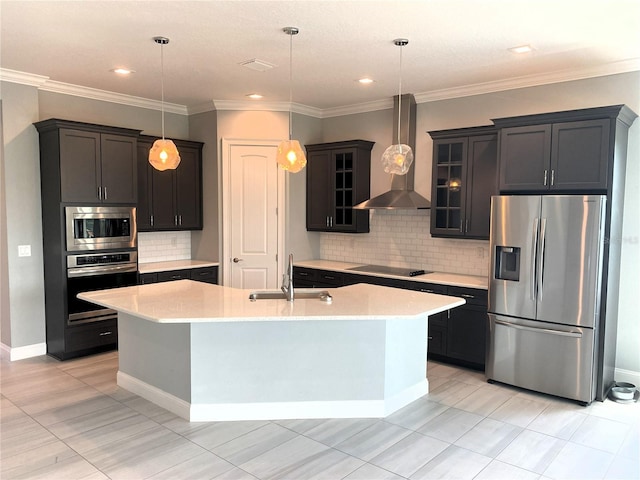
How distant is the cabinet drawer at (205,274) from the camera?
618 cm

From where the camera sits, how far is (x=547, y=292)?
4.26 metres

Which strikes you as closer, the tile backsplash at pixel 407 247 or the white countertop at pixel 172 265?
the tile backsplash at pixel 407 247

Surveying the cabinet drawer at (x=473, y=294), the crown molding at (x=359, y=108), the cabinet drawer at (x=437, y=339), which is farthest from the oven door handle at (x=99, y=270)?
the cabinet drawer at (x=473, y=294)

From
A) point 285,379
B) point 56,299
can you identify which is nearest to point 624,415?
point 285,379

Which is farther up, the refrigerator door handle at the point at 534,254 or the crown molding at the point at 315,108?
the crown molding at the point at 315,108

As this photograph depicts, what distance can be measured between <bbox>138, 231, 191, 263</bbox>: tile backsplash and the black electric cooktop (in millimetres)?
2400

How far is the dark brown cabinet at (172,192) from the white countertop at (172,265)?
0.46 meters

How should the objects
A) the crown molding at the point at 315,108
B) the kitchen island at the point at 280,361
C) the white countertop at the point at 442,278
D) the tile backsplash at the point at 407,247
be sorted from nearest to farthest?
1. the kitchen island at the point at 280,361
2. the crown molding at the point at 315,108
3. the white countertop at the point at 442,278
4. the tile backsplash at the point at 407,247

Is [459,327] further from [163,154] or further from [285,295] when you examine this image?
[163,154]

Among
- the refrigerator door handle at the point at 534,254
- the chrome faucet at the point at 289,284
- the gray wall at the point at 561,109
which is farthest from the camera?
the gray wall at the point at 561,109

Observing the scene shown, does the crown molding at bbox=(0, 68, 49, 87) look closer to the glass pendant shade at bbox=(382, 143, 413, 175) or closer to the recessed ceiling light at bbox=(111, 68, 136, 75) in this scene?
the recessed ceiling light at bbox=(111, 68, 136, 75)

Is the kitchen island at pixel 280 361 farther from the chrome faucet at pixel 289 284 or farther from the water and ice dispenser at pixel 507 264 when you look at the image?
the water and ice dispenser at pixel 507 264

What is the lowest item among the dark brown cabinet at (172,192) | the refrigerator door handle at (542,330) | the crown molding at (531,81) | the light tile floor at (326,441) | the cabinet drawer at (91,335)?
the light tile floor at (326,441)

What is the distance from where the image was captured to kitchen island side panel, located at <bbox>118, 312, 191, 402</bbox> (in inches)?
148
